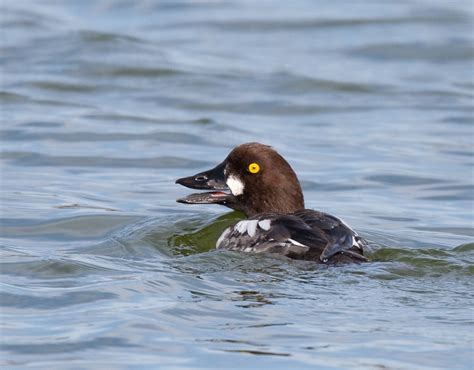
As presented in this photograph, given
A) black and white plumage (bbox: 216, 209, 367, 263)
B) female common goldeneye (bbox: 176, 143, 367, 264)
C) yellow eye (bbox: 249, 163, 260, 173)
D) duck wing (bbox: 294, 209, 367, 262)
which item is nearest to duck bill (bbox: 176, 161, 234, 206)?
female common goldeneye (bbox: 176, 143, 367, 264)

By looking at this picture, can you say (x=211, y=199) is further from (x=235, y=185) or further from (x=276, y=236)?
(x=276, y=236)

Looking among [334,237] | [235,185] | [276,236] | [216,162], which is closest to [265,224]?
[276,236]

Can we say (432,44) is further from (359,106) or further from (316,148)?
(316,148)

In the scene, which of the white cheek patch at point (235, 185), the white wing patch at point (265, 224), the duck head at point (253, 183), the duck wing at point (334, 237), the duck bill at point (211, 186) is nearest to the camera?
the duck wing at point (334, 237)

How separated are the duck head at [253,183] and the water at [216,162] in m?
0.43

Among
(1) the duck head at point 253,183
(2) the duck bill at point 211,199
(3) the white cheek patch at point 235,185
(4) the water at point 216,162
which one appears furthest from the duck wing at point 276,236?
(2) the duck bill at point 211,199

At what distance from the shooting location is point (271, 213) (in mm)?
9070

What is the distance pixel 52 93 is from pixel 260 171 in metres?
8.02

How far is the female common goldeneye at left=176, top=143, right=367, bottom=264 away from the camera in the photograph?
8.34m

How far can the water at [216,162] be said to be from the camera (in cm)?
693

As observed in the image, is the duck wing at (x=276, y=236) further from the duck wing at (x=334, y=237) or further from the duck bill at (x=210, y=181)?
the duck bill at (x=210, y=181)

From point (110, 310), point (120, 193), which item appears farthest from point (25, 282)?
point (120, 193)

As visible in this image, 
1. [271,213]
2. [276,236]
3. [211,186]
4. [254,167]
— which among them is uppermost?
[254,167]

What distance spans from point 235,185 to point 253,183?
0.70 ft
